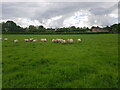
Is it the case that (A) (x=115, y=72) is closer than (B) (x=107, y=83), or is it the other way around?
(B) (x=107, y=83)

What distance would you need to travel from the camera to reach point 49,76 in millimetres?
4055

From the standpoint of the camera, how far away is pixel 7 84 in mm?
3557

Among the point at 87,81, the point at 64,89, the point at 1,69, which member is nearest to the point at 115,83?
the point at 87,81

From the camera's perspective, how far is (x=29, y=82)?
12.1ft

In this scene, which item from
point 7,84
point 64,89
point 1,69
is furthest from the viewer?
point 1,69

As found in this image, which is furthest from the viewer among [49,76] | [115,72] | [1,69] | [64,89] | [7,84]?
[1,69]

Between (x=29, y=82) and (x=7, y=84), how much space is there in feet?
2.22

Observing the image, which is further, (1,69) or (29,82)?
(1,69)

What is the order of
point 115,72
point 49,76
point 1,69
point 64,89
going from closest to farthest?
1. point 64,89
2. point 49,76
3. point 115,72
4. point 1,69

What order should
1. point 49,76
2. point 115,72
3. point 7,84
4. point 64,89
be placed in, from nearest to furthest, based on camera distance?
point 64,89, point 7,84, point 49,76, point 115,72

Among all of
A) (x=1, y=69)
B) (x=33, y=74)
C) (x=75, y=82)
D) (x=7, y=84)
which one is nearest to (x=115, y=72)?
(x=75, y=82)

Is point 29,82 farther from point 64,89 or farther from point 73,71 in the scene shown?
point 73,71

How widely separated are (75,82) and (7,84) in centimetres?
217

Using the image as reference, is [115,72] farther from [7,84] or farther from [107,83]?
[7,84]
